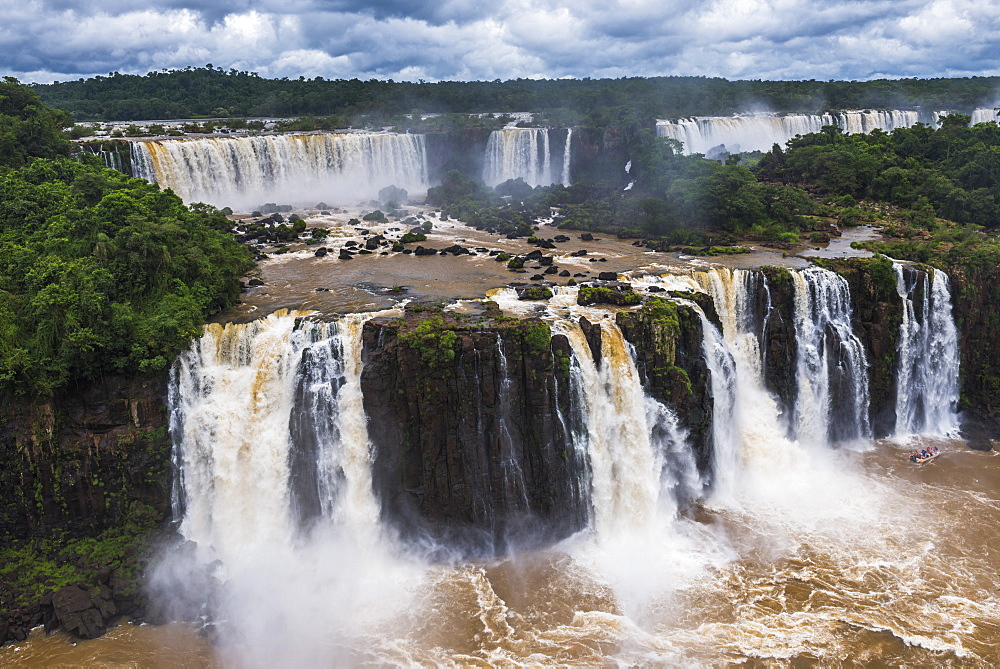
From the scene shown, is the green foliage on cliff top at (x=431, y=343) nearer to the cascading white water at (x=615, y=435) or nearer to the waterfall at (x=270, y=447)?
the waterfall at (x=270, y=447)

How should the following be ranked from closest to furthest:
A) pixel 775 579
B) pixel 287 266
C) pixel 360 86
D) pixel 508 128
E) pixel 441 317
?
pixel 775 579, pixel 441 317, pixel 287 266, pixel 508 128, pixel 360 86

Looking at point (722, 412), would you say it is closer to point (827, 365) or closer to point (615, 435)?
point (615, 435)

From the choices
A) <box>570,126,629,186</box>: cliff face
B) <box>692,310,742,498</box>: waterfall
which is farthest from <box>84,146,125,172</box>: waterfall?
<box>692,310,742,498</box>: waterfall

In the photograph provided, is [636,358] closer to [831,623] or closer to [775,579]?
[775,579]

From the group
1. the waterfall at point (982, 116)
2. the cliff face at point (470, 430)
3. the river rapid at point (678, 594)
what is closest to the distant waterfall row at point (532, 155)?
the river rapid at point (678, 594)

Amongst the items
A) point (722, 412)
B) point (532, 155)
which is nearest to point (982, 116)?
point (532, 155)

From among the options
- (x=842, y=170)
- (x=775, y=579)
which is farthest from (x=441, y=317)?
(x=842, y=170)
